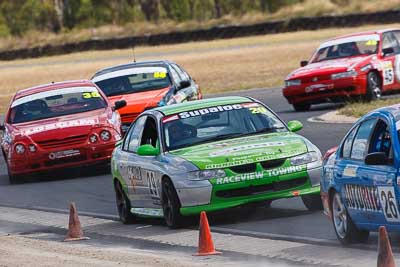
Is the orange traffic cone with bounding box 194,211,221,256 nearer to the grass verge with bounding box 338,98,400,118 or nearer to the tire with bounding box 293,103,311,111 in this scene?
the grass verge with bounding box 338,98,400,118

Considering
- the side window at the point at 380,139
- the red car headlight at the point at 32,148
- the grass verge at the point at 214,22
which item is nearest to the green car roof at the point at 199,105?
the side window at the point at 380,139

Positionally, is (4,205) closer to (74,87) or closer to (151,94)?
(74,87)

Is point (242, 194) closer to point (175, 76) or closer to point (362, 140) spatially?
point (362, 140)

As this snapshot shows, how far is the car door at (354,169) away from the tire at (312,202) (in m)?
2.43

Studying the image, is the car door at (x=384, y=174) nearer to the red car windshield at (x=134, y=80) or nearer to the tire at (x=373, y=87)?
the red car windshield at (x=134, y=80)

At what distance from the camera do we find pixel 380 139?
10820mm

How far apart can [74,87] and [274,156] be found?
369 inches

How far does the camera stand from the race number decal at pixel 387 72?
91.9ft

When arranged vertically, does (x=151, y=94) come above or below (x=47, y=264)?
below

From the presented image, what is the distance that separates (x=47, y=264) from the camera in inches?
434

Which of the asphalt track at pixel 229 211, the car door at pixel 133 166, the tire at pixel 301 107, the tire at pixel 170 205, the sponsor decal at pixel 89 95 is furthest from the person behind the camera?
the tire at pixel 301 107

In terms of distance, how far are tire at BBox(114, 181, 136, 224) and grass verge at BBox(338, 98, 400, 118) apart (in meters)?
10.0

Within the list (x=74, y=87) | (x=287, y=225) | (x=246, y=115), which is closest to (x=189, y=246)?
(x=287, y=225)

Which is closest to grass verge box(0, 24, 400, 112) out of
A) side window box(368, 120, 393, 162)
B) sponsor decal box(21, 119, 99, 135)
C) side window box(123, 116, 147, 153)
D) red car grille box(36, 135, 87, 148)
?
sponsor decal box(21, 119, 99, 135)
